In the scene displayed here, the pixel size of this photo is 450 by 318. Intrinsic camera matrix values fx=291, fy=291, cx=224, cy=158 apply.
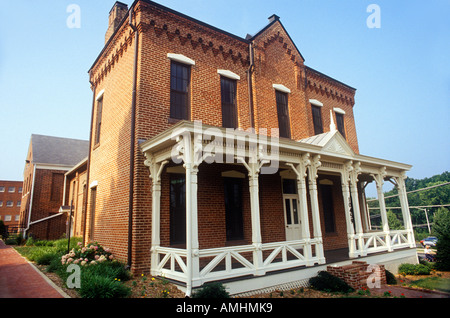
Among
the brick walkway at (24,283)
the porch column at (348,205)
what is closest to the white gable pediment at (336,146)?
the porch column at (348,205)

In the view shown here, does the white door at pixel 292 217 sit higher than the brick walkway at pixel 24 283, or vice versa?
the white door at pixel 292 217

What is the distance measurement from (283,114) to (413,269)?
27.2ft

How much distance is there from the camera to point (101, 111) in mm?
13078

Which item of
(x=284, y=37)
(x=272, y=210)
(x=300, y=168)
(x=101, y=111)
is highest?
(x=284, y=37)

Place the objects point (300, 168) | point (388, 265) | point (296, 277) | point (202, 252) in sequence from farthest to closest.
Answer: point (388, 265)
point (300, 168)
point (296, 277)
point (202, 252)

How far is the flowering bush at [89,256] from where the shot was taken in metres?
8.73

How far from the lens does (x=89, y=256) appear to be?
9172mm

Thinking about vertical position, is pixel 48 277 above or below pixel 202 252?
below

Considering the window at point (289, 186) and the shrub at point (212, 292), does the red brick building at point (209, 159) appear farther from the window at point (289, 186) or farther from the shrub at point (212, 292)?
the shrub at point (212, 292)

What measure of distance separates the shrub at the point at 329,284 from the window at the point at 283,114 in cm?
617

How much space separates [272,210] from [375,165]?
17.2ft

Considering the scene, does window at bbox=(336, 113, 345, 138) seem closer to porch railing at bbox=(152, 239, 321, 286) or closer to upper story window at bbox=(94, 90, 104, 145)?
porch railing at bbox=(152, 239, 321, 286)

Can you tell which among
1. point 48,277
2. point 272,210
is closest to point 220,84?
point 272,210
